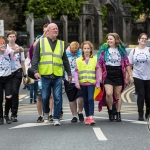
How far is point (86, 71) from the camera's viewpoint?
13.6 m

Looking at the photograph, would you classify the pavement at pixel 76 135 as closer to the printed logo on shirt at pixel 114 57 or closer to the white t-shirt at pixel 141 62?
the white t-shirt at pixel 141 62

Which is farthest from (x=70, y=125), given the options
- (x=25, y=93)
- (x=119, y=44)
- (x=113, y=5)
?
(x=113, y=5)

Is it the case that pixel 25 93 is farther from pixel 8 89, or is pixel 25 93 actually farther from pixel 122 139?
pixel 122 139

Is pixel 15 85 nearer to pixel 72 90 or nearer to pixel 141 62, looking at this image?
pixel 72 90

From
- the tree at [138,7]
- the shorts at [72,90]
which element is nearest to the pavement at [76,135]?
the shorts at [72,90]

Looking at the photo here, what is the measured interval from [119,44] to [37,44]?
190cm

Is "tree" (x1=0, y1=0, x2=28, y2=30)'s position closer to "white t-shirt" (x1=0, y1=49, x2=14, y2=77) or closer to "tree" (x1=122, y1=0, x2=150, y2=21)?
"tree" (x1=122, y1=0, x2=150, y2=21)

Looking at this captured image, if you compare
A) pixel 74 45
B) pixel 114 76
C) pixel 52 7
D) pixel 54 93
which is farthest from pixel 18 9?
pixel 54 93

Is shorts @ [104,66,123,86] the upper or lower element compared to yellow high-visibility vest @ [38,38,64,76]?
lower

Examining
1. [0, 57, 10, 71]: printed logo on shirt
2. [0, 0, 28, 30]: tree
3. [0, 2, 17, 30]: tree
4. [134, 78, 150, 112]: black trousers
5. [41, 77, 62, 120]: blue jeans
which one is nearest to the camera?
[41, 77, 62, 120]: blue jeans

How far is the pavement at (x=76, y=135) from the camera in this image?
10.2 m

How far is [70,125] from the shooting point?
13.3 metres

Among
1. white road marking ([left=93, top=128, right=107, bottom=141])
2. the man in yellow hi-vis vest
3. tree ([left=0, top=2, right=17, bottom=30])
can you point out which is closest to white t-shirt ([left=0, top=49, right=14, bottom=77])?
the man in yellow hi-vis vest

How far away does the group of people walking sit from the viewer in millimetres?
13031
